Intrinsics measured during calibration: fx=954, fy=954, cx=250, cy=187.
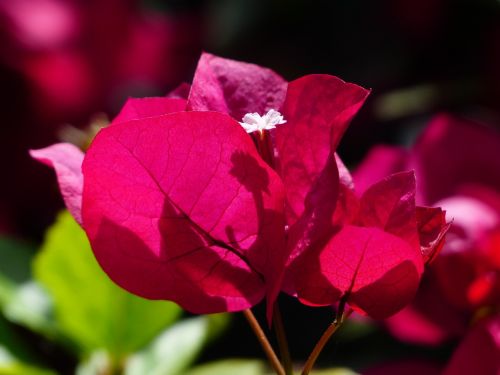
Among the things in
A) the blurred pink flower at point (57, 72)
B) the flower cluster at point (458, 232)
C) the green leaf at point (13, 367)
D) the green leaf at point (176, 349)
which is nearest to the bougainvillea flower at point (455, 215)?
the flower cluster at point (458, 232)

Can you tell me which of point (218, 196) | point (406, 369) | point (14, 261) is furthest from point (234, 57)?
point (218, 196)

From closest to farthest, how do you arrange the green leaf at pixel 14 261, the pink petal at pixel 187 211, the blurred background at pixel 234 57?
the pink petal at pixel 187 211, the green leaf at pixel 14 261, the blurred background at pixel 234 57

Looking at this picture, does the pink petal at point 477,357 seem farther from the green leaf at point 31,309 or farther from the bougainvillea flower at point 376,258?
the green leaf at point 31,309

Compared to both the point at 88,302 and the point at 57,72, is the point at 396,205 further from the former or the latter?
the point at 57,72

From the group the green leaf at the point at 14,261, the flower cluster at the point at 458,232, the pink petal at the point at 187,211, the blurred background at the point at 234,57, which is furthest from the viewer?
the blurred background at the point at 234,57

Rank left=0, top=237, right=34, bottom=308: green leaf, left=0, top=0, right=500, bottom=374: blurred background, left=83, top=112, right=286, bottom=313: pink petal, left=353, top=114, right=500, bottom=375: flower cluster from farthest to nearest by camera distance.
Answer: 1. left=0, top=0, right=500, bottom=374: blurred background
2. left=0, top=237, right=34, bottom=308: green leaf
3. left=353, top=114, right=500, bottom=375: flower cluster
4. left=83, top=112, right=286, bottom=313: pink petal

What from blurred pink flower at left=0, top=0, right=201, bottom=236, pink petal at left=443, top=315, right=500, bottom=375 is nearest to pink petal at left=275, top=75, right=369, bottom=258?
pink petal at left=443, top=315, right=500, bottom=375

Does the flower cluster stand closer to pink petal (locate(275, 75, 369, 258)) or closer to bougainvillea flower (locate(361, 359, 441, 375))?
bougainvillea flower (locate(361, 359, 441, 375))
